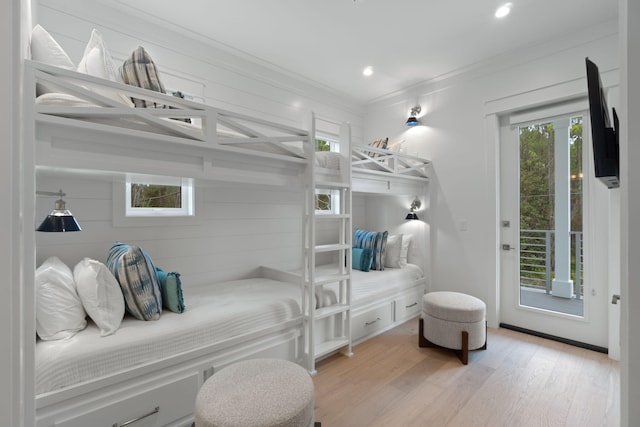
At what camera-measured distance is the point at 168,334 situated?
1.66m

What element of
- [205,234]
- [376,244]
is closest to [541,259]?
[376,244]

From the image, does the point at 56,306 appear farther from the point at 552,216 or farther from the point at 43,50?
the point at 552,216

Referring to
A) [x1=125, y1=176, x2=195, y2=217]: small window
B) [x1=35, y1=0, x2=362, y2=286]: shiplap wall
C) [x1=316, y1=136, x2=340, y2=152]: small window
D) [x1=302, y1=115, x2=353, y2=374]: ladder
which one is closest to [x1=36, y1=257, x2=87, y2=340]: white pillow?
[x1=35, y1=0, x2=362, y2=286]: shiplap wall

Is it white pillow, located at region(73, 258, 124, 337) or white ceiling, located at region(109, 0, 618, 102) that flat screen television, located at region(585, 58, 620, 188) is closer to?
white ceiling, located at region(109, 0, 618, 102)

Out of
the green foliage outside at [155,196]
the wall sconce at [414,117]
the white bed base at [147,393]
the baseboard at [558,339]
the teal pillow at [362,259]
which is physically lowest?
the baseboard at [558,339]

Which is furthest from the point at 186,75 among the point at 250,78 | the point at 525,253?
the point at 525,253

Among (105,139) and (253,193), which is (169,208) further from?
(105,139)

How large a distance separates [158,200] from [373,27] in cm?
240

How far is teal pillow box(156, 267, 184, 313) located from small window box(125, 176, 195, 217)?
2.47 feet

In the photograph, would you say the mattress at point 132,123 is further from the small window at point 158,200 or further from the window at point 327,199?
the window at point 327,199

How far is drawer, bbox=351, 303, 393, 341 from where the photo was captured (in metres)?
2.77

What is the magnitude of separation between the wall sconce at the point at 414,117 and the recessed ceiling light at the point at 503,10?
4.37 ft

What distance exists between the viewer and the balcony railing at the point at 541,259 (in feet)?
9.10

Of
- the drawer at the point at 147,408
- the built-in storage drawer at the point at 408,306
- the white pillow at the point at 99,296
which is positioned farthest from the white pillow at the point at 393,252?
the white pillow at the point at 99,296
